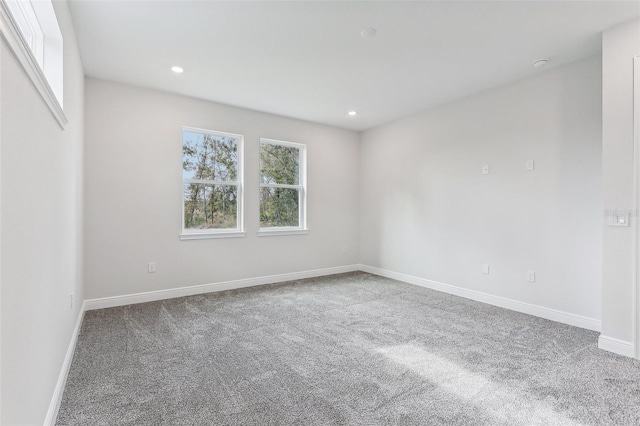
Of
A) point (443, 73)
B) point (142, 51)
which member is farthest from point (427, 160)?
point (142, 51)

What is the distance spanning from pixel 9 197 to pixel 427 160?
4527 mm

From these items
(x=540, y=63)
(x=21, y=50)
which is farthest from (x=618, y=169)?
(x=21, y=50)

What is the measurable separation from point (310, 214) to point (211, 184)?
170 cm

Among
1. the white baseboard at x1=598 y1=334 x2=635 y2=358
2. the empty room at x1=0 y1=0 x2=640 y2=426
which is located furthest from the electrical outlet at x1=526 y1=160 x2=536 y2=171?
the white baseboard at x1=598 y1=334 x2=635 y2=358

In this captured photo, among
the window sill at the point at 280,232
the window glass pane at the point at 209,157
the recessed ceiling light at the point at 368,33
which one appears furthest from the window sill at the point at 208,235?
the recessed ceiling light at the point at 368,33

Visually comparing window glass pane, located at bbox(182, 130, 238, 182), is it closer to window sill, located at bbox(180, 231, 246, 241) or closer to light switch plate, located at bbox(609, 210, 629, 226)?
window sill, located at bbox(180, 231, 246, 241)

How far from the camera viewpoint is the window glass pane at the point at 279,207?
491cm

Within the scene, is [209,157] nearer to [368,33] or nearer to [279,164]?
[279,164]

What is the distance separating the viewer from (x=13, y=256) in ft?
3.66

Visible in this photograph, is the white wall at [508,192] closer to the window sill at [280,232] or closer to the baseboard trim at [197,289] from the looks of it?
the baseboard trim at [197,289]

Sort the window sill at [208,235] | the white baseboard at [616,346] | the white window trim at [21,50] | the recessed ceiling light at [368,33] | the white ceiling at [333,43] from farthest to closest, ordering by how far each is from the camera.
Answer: the window sill at [208,235] → the recessed ceiling light at [368,33] → the white baseboard at [616,346] → the white ceiling at [333,43] → the white window trim at [21,50]

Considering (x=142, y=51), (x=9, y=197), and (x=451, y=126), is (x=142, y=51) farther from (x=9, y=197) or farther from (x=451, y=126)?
(x=451, y=126)

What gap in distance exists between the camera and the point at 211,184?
14.4 feet

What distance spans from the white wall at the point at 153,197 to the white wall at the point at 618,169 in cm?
375
